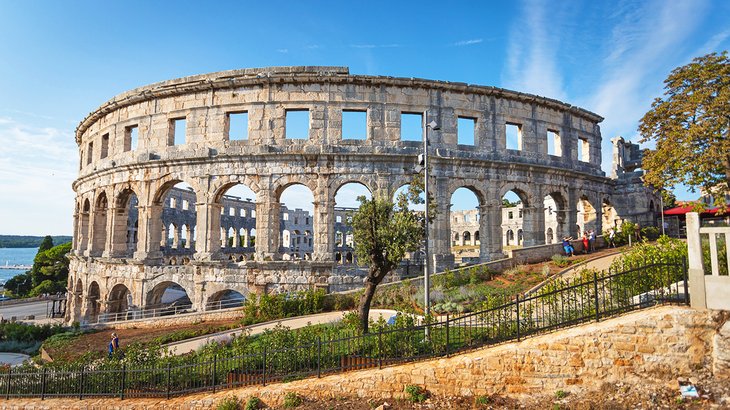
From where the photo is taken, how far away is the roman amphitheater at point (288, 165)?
1848 cm

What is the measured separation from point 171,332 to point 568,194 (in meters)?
21.7

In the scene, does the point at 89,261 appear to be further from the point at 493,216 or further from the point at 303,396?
the point at 493,216

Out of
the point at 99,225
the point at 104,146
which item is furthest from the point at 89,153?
the point at 99,225

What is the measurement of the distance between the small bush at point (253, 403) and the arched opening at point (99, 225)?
19.9 meters

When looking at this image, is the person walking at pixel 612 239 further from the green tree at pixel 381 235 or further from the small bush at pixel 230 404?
the small bush at pixel 230 404

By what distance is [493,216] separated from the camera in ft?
66.1

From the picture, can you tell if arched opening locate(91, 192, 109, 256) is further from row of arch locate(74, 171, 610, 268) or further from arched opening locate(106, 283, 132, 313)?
arched opening locate(106, 283, 132, 313)

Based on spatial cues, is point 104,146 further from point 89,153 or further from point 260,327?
point 260,327

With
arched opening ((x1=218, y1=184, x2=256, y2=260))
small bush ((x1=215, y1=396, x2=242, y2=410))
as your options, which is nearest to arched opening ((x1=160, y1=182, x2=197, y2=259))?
arched opening ((x1=218, y1=184, x2=256, y2=260))

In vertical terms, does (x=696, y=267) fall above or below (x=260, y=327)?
above

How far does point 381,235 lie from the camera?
36.0ft

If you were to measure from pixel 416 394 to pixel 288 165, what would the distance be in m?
13.1

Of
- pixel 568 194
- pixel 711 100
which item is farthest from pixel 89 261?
pixel 711 100

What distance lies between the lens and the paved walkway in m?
12.5
